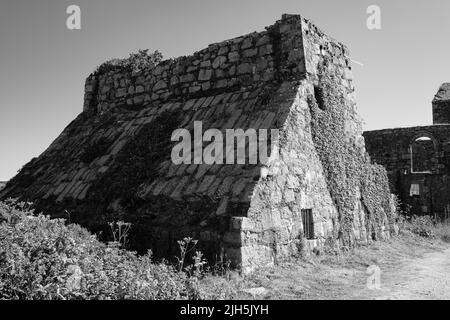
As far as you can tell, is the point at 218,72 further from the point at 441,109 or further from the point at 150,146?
the point at 441,109

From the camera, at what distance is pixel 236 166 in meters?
6.79

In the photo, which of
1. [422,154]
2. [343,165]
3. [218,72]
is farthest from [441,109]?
[218,72]

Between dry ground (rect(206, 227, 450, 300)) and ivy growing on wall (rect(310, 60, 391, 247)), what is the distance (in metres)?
0.77

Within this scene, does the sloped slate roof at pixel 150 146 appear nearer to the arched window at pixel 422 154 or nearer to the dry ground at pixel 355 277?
the dry ground at pixel 355 277

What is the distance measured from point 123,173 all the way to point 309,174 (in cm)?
377

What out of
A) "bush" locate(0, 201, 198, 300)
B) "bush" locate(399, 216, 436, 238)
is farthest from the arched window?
"bush" locate(0, 201, 198, 300)

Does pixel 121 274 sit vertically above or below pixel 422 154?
below

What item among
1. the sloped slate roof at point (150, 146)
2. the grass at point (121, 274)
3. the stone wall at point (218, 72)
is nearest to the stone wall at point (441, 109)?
the stone wall at point (218, 72)

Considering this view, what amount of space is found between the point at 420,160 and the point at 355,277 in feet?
61.5

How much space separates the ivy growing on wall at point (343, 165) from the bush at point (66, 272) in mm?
4375

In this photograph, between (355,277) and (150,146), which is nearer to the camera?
(355,277)
